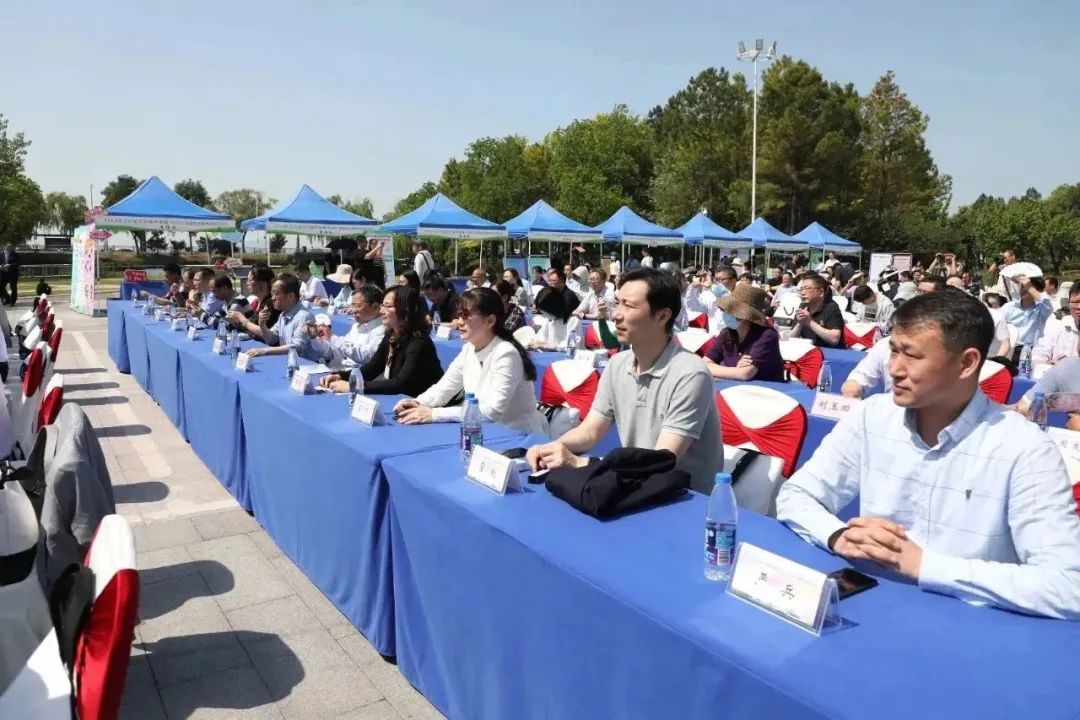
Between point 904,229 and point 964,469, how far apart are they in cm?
3994

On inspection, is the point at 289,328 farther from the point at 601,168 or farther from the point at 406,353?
the point at 601,168

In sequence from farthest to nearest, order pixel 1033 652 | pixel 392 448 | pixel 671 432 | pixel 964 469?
pixel 392 448 → pixel 671 432 → pixel 964 469 → pixel 1033 652

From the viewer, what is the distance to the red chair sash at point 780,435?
3.10 m

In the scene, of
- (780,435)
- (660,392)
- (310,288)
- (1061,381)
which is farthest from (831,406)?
(310,288)

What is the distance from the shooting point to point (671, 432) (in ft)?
7.99

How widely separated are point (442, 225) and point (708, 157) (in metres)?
24.4

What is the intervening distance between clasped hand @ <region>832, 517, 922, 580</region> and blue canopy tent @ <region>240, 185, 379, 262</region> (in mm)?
14261

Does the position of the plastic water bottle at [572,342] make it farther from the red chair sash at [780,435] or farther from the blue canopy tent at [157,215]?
the blue canopy tent at [157,215]

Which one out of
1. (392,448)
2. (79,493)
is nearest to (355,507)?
(392,448)

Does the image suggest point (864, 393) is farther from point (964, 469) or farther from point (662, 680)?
point (662, 680)

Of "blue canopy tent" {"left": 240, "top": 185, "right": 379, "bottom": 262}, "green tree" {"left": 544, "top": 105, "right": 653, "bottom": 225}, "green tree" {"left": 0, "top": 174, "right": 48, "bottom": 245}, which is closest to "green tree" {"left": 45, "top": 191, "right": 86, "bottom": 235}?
"green tree" {"left": 0, "top": 174, "right": 48, "bottom": 245}

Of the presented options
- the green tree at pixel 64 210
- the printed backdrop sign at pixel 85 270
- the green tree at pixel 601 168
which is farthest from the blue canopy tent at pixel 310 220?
the green tree at pixel 64 210

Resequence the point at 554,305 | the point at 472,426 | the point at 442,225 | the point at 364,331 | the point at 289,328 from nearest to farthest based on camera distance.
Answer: the point at 472,426 < the point at 364,331 < the point at 289,328 < the point at 554,305 < the point at 442,225

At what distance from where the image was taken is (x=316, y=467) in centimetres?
302
